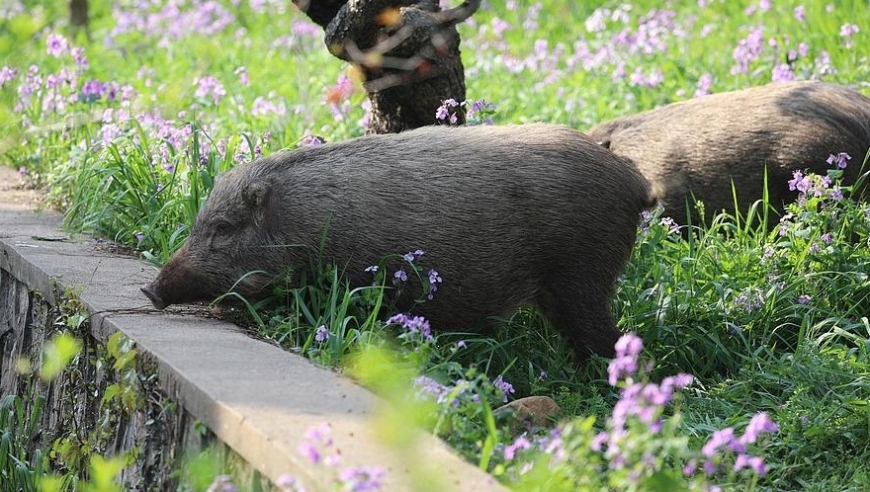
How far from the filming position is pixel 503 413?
3494mm

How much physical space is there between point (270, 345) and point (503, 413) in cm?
92

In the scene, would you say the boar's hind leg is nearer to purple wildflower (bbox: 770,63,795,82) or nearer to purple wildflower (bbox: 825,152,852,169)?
purple wildflower (bbox: 825,152,852,169)

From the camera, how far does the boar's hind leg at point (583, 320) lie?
4.64 meters

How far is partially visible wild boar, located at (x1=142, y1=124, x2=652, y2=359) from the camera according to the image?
14.9 ft

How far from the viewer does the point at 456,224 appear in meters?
4.54

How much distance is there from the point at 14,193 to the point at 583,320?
3.57 metres

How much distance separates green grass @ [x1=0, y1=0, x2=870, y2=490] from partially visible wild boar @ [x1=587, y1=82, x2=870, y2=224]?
0.53ft

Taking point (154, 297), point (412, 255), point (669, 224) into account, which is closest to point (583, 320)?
point (412, 255)

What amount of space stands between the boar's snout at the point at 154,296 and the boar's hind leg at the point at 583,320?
4.43ft

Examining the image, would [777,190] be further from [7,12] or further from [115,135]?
[7,12]

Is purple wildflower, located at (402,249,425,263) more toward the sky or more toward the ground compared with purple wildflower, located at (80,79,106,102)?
more toward the ground

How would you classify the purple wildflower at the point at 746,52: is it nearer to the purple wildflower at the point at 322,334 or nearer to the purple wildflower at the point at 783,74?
the purple wildflower at the point at 783,74

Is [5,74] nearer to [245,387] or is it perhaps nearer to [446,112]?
[446,112]

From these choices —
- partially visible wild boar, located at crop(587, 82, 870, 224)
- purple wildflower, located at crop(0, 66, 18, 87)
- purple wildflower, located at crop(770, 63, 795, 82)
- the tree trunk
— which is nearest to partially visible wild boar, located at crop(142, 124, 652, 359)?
the tree trunk
